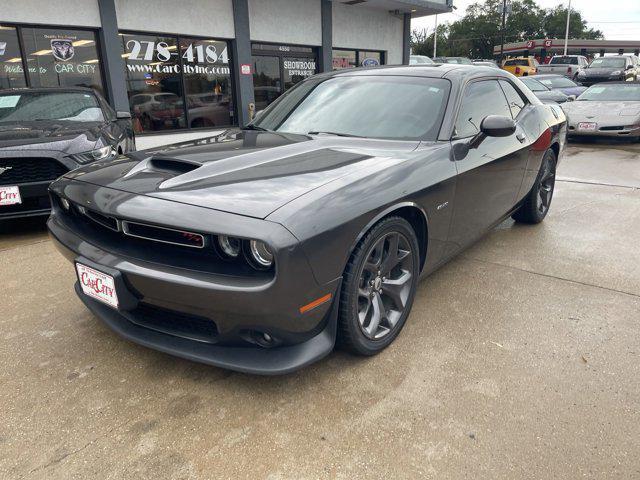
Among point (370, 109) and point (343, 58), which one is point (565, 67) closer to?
point (343, 58)

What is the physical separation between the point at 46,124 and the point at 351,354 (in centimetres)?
428

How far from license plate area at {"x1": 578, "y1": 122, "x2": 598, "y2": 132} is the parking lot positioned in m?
7.41

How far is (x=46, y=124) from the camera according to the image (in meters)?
4.94

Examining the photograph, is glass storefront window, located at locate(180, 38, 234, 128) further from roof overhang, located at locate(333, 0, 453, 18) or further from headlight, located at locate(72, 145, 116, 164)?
headlight, located at locate(72, 145, 116, 164)

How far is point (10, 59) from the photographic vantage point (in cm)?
796

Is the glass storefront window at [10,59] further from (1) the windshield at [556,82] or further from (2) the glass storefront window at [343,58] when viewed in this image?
(1) the windshield at [556,82]

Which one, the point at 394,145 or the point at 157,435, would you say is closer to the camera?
the point at 157,435

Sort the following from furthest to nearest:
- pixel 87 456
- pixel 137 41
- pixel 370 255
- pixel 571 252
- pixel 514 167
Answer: pixel 137 41 → pixel 571 252 → pixel 514 167 → pixel 370 255 → pixel 87 456

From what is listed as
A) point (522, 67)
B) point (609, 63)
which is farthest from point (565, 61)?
point (609, 63)

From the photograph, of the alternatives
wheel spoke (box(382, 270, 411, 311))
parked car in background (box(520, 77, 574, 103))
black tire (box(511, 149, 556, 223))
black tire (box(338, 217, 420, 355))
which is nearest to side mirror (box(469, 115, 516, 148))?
black tire (box(338, 217, 420, 355))

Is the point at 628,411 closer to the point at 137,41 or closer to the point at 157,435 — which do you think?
the point at 157,435

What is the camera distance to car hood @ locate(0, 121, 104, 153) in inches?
168

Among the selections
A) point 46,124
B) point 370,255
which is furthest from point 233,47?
point 370,255

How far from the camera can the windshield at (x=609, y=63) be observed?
21594mm
